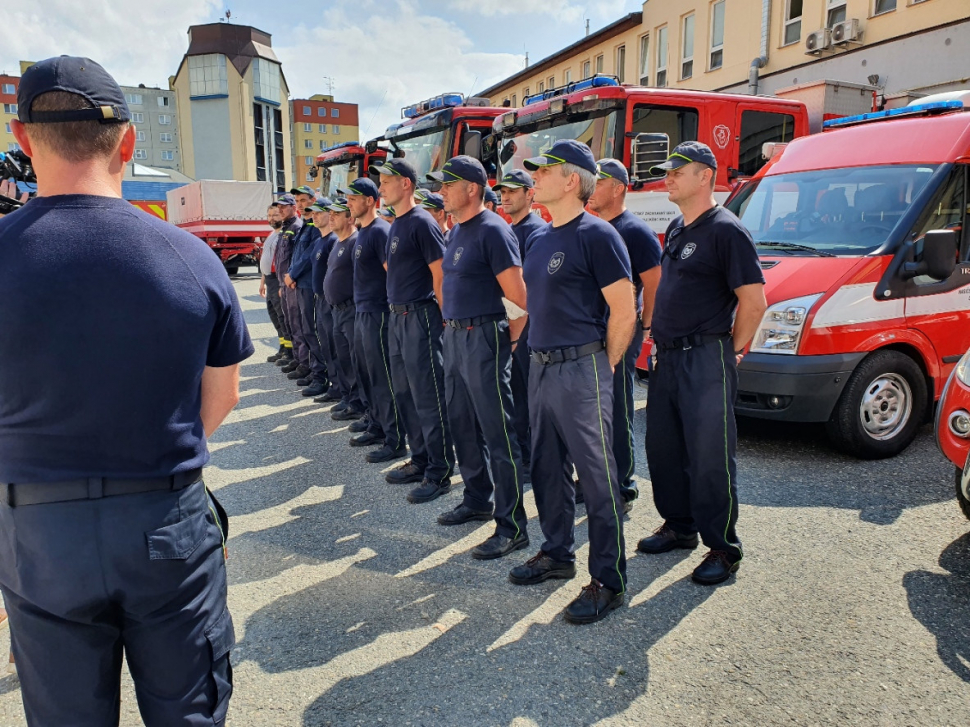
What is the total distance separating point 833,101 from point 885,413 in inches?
227

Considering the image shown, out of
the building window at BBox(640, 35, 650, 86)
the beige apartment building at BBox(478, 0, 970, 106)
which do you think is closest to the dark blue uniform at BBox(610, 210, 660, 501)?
the beige apartment building at BBox(478, 0, 970, 106)

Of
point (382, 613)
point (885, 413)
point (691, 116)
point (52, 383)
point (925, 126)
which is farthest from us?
point (691, 116)

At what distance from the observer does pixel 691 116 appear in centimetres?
827

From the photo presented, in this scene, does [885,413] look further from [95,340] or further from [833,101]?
[833,101]

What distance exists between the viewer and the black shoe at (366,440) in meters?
6.10

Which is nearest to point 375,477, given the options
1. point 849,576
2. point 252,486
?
point 252,486

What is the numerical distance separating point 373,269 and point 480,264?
5.82ft

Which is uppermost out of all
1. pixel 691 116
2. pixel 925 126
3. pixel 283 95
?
pixel 283 95

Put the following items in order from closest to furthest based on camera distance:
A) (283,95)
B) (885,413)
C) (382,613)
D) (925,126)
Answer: (382,613), (885,413), (925,126), (283,95)

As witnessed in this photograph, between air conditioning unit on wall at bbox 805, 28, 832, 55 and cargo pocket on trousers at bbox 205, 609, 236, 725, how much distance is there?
18302 mm

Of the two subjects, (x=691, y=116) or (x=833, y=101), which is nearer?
(x=691, y=116)

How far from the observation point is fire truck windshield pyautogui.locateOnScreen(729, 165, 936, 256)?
5.24 meters

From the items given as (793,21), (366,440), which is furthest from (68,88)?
(793,21)

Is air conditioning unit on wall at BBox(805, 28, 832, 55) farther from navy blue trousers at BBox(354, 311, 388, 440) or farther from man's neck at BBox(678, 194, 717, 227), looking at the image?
man's neck at BBox(678, 194, 717, 227)
